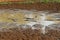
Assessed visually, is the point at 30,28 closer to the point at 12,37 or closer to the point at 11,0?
the point at 12,37

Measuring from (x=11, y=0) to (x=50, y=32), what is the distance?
2.67 feet

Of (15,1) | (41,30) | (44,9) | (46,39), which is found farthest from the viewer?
(15,1)

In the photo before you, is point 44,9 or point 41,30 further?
point 44,9

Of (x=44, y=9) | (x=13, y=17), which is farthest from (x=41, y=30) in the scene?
(x=44, y=9)

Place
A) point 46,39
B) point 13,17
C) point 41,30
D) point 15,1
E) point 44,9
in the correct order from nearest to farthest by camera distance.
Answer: point 46,39
point 41,30
point 13,17
point 44,9
point 15,1

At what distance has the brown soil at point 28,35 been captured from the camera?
0.58m

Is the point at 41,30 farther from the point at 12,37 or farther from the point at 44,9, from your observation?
the point at 44,9

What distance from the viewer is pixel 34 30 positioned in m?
0.66

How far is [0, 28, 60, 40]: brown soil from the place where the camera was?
58 centimetres

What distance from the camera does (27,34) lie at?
0.61 m

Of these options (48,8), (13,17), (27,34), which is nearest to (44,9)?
(48,8)

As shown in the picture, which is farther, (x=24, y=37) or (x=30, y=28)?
(x=30, y=28)

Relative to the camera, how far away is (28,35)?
0.60 meters

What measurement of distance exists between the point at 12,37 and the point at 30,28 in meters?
0.14
